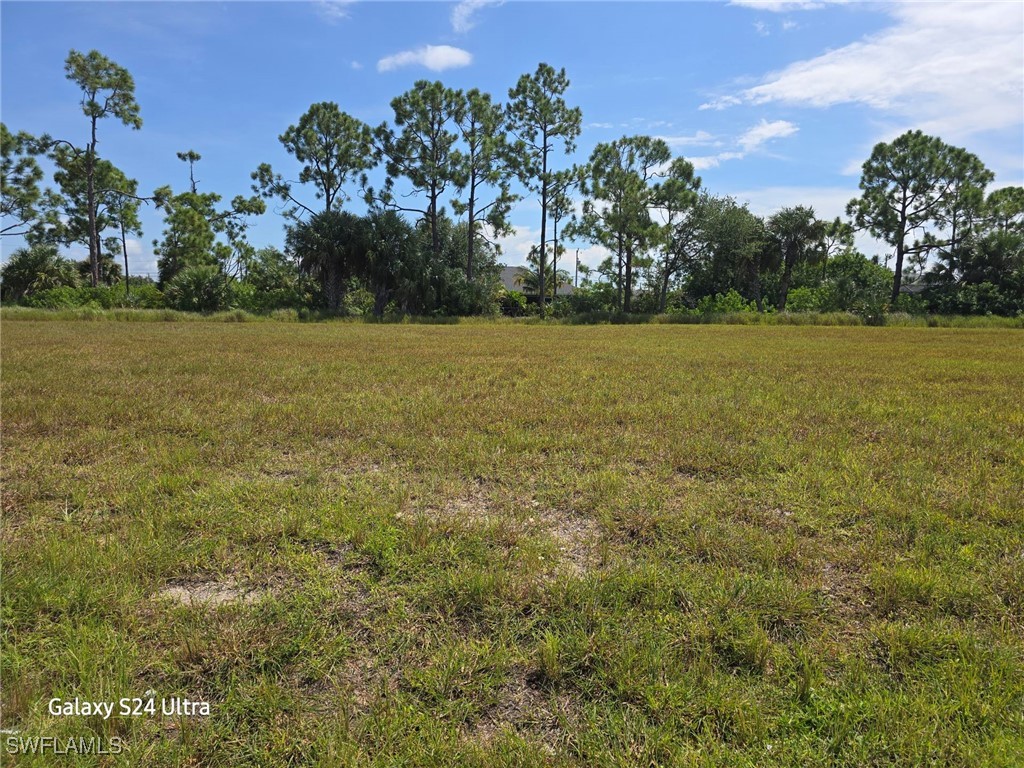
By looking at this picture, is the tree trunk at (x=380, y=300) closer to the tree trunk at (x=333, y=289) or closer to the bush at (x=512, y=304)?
the tree trunk at (x=333, y=289)

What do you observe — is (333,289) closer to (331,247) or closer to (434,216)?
(331,247)

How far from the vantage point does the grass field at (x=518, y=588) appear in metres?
1.46

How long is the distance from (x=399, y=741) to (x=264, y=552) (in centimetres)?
128

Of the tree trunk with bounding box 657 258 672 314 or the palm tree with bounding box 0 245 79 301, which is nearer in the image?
the palm tree with bounding box 0 245 79 301

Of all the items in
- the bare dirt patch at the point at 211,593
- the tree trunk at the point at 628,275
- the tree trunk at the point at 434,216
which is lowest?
the bare dirt patch at the point at 211,593

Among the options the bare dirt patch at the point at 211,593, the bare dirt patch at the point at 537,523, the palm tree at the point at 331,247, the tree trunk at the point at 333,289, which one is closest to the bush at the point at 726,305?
the palm tree at the point at 331,247

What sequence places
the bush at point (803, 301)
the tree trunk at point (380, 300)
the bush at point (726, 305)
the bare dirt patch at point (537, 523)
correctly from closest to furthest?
the bare dirt patch at point (537, 523), the tree trunk at point (380, 300), the bush at point (726, 305), the bush at point (803, 301)

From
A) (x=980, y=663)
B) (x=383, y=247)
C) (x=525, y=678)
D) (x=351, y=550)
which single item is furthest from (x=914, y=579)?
(x=383, y=247)

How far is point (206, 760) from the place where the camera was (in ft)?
4.46

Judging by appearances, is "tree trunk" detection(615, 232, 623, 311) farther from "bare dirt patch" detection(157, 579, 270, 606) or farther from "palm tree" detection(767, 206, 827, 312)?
"bare dirt patch" detection(157, 579, 270, 606)

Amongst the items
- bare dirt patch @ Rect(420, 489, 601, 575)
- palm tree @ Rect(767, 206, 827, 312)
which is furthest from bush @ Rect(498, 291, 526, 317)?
bare dirt patch @ Rect(420, 489, 601, 575)

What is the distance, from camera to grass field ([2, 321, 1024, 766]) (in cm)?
146

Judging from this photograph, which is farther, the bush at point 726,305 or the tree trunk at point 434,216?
the bush at point 726,305

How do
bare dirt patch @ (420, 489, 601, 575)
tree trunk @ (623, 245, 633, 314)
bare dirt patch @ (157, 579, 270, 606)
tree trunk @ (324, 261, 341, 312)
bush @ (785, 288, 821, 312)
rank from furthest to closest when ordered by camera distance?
bush @ (785, 288, 821, 312) → tree trunk @ (623, 245, 633, 314) → tree trunk @ (324, 261, 341, 312) → bare dirt patch @ (420, 489, 601, 575) → bare dirt patch @ (157, 579, 270, 606)
